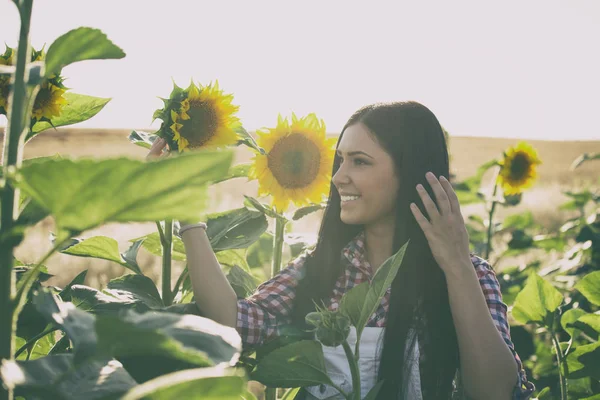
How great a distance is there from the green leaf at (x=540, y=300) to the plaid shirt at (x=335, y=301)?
0.18ft

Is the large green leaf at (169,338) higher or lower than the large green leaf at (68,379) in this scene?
higher

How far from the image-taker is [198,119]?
4.11 feet

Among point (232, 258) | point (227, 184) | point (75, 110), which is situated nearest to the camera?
point (75, 110)

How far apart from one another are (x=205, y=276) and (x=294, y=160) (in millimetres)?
508

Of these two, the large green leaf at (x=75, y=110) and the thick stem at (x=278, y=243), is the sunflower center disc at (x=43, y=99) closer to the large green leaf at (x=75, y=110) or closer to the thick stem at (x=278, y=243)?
the large green leaf at (x=75, y=110)

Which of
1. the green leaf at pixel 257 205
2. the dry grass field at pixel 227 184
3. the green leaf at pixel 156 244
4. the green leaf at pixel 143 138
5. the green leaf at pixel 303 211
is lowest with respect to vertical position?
the dry grass field at pixel 227 184

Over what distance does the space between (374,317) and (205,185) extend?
3.69ft

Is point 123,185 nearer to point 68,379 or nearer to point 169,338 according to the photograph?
point 169,338

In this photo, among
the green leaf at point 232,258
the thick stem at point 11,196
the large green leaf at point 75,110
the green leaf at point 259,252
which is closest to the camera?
the thick stem at point 11,196

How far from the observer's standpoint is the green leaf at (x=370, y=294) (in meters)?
0.78

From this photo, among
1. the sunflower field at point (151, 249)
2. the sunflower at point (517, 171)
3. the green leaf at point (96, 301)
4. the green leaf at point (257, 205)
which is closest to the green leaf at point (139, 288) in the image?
the sunflower field at point (151, 249)

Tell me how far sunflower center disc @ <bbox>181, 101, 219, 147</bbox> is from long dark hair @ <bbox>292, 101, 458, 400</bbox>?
46cm

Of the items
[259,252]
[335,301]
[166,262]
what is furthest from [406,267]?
[259,252]

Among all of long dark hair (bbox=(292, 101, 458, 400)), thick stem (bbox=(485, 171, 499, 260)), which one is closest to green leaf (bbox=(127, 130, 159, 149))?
long dark hair (bbox=(292, 101, 458, 400))
